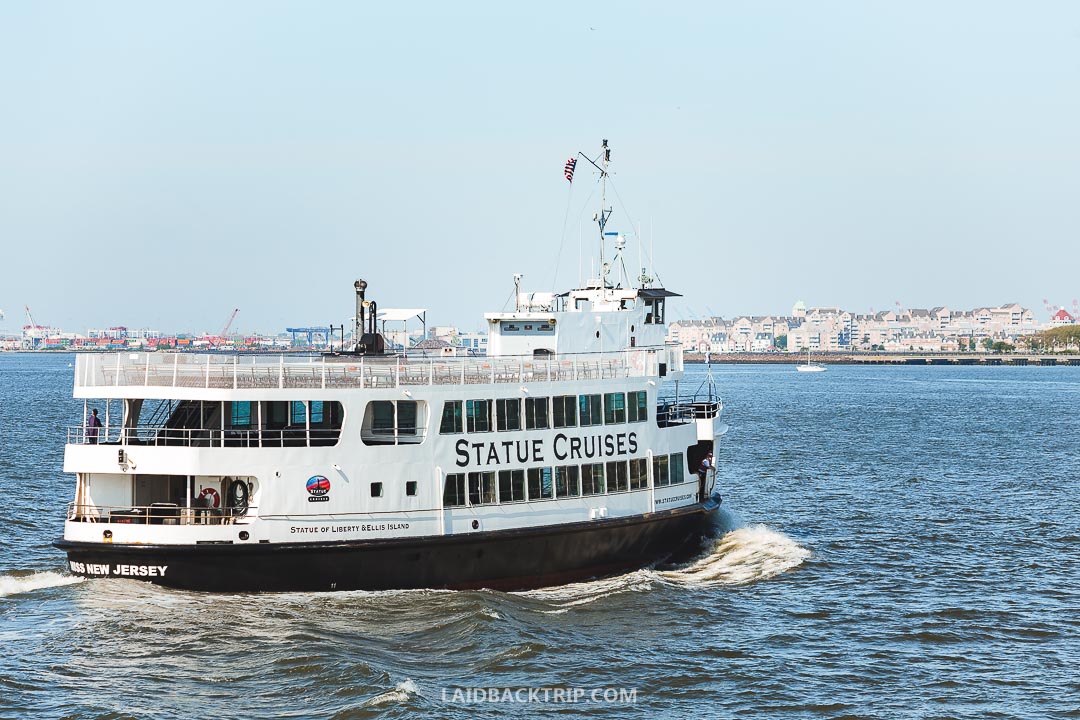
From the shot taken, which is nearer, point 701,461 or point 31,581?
point 31,581

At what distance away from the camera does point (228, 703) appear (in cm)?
1992

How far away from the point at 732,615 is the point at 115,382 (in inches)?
605

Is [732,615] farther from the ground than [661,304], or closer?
closer

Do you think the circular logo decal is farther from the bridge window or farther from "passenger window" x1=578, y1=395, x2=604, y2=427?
the bridge window

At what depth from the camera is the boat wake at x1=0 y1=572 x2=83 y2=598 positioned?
87.6 feet

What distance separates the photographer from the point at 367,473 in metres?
25.9

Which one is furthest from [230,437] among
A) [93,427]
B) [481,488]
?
[481,488]

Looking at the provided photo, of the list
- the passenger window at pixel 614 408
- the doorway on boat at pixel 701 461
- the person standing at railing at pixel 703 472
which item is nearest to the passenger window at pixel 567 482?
the passenger window at pixel 614 408

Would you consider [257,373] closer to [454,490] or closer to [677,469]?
[454,490]

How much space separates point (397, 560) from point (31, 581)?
9081 millimetres

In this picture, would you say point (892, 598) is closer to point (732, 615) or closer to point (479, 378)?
point (732, 615)

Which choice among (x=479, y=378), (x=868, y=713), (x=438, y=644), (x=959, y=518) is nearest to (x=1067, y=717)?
(x=868, y=713)

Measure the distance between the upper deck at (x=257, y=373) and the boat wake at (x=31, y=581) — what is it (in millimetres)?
4705

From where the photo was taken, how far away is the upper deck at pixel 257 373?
2567cm
